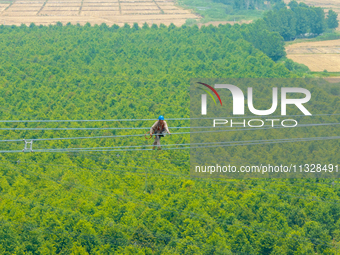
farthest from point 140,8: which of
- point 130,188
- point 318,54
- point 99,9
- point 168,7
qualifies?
point 130,188

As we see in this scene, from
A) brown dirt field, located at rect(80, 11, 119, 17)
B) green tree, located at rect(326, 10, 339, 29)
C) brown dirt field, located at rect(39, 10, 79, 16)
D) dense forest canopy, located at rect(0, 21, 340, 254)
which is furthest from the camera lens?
brown dirt field, located at rect(80, 11, 119, 17)

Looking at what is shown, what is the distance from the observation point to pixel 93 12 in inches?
5443

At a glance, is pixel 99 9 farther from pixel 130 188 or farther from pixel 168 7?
pixel 130 188

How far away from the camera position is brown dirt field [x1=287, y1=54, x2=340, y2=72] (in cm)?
10038

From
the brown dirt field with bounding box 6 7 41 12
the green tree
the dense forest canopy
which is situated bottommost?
the dense forest canopy

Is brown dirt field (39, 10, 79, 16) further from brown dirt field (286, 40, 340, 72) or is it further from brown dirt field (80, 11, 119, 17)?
brown dirt field (286, 40, 340, 72)

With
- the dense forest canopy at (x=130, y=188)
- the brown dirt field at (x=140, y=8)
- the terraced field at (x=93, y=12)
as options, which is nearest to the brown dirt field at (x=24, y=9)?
the terraced field at (x=93, y=12)

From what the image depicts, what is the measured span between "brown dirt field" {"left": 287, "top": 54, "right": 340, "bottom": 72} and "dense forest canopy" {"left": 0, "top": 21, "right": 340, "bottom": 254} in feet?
32.1

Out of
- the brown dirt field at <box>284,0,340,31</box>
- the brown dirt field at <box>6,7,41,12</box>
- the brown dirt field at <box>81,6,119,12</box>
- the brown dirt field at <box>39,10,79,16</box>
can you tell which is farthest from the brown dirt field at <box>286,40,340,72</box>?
the brown dirt field at <box>6,7,41,12</box>

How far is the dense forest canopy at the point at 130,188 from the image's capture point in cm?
4434

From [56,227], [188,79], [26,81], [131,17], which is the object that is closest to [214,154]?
[56,227]

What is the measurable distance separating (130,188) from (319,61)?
216ft

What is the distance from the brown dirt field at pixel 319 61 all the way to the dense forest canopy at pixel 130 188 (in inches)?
385

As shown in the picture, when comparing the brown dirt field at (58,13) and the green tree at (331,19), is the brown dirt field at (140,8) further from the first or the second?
the green tree at (331,19)
